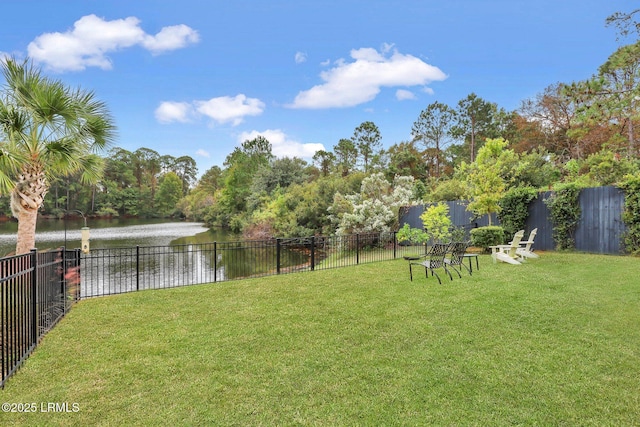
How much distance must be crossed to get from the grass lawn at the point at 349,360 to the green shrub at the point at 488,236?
4.95 meters

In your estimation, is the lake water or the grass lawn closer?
the grass lawn

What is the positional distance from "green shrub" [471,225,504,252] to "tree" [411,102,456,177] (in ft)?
74.6

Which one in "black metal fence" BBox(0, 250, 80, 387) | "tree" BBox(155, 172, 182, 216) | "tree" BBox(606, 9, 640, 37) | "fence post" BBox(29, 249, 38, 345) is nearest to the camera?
"black metal fence" BBox(0, 250, 80, 387)

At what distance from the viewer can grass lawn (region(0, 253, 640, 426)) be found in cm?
238

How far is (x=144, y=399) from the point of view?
2592mm

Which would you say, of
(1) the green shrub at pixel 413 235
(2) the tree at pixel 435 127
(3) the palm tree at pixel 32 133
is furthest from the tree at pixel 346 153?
(3) the palm tree at pixel 32 133

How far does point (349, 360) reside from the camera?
3.22m

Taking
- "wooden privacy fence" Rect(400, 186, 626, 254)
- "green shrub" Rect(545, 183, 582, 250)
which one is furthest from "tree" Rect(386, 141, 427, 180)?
"green shrub" Rect(545, 183, 582, 250)

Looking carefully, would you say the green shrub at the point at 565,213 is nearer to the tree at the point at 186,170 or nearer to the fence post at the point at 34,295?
the fence post at the point at 34,295

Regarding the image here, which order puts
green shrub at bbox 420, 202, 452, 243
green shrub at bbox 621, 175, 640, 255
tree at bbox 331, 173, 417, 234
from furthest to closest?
tree at bbox 331, 173, 417, 234 < green shrub at bbox 420, 202, 452, 243 < green shrub at bbox 621, 175, 640, 255

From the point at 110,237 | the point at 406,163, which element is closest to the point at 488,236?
the point at 406,163

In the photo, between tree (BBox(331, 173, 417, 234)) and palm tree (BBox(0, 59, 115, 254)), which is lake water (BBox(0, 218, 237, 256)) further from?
tree (BBox(331, 173, 417, 234))

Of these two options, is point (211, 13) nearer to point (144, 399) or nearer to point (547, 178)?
point (144, 399)

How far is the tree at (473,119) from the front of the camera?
2861cm
